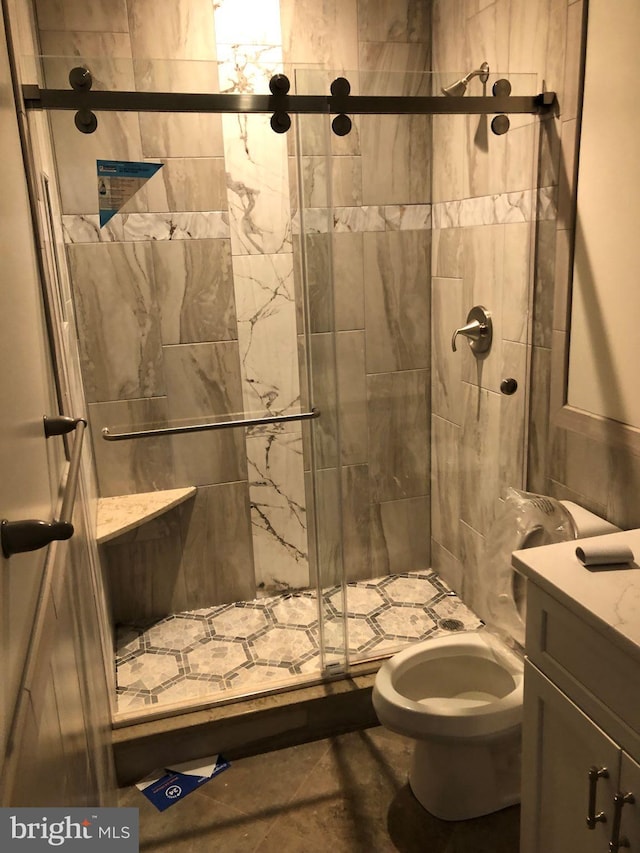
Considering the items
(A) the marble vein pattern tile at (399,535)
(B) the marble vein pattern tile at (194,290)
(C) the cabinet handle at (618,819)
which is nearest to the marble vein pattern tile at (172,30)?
(B) the marble vein pattern tile at (194,290)

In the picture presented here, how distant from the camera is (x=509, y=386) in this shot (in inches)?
85.0

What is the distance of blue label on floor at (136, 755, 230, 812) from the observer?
1.92 m

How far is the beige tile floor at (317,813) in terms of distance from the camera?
1741 mm

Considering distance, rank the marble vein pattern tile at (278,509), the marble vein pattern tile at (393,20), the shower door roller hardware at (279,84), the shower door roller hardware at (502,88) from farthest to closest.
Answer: the marble vein pattern tile at (278,509), the marble vein pattern tile at (393,20), the shower door roller hardware at (502,88), the shower door roller hardware at (279,84)

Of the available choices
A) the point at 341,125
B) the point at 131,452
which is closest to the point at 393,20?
the point at 341,125

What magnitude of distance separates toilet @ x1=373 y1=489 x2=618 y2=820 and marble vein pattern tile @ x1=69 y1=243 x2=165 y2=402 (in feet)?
4.33

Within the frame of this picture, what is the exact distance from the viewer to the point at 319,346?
210cm

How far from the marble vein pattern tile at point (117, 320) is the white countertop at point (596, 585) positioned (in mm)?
1582

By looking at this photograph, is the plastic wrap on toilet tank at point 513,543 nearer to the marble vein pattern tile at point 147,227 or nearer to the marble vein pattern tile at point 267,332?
the marble vein pattern tile at point 267,332

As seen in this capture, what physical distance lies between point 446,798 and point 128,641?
1.27 m

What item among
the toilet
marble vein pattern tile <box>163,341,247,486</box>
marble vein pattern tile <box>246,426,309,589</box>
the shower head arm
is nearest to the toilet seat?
the toilet

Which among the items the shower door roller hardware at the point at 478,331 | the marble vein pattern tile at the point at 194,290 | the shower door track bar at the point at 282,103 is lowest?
the shower door roller hardware at the point at 478,331

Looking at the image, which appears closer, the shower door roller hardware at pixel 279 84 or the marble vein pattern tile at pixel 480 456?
the shower door roller hardware at pixel 279 84

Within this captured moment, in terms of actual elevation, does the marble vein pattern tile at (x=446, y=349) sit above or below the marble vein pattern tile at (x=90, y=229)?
below
